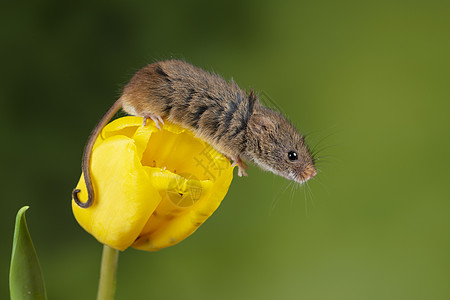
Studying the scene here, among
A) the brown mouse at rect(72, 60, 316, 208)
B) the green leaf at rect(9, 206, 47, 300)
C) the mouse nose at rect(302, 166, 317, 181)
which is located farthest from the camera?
the mouse nose at rect(302, 166, 317, 181)

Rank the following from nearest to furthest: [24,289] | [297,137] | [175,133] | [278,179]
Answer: [24,289] < [175,133] < [297,137] < [278,179]

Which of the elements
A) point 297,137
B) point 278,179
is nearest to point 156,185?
point 297,137

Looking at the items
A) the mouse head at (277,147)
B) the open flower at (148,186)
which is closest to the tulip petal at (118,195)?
the open flower at (148,186)

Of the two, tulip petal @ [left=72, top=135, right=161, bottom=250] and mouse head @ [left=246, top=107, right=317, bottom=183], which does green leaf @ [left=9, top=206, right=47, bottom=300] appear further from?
mouse head @ [left=246, top=107, right=317, bottom=183]

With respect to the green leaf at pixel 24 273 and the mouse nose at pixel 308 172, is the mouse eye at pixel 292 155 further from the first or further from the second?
the green leaf at pixel 24 273

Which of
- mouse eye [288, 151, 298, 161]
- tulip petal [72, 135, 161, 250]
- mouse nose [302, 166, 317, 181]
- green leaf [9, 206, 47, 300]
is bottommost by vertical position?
green leaf [9, 206, 47, 300]

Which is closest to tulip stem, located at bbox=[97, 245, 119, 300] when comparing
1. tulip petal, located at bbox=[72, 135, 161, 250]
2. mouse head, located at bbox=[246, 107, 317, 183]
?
tulip petal, located at bbox=[72, 135, 161, 250]

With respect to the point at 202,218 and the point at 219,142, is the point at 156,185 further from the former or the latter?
the point at 219,142
